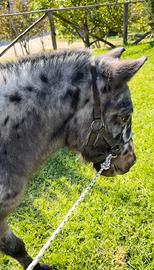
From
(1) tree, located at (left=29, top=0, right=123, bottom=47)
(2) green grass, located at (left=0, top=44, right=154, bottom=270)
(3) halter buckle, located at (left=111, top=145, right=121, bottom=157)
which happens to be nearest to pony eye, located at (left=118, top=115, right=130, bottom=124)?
(3) halter buckle, located at (left=111, top=145, right=121, bottom=157)

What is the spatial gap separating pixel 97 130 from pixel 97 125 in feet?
0.16

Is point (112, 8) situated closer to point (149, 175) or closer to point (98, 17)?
point (98, 17)

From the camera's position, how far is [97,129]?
2.32m

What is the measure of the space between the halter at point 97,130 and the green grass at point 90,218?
585 millimetres

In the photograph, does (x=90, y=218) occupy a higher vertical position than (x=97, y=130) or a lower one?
lower

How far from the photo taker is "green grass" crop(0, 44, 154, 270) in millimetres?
3203

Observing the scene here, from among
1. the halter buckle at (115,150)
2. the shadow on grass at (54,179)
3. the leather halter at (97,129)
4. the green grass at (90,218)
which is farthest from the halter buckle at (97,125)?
the shadow on grass at (54,179)

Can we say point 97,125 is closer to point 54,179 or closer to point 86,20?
point 54,179

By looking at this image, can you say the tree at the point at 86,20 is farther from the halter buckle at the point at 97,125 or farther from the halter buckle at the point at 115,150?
the halter buckle at the point at 97,125

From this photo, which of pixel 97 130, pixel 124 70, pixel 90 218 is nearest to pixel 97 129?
pixel 97 130

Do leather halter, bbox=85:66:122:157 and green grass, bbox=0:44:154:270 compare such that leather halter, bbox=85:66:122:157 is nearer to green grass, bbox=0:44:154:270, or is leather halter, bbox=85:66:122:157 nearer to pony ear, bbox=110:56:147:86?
pony ear, bbox=110:56:147:86

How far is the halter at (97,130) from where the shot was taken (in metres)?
2.19

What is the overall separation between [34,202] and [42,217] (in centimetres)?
34

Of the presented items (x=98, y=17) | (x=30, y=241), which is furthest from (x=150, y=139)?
(x=98, y=17)
